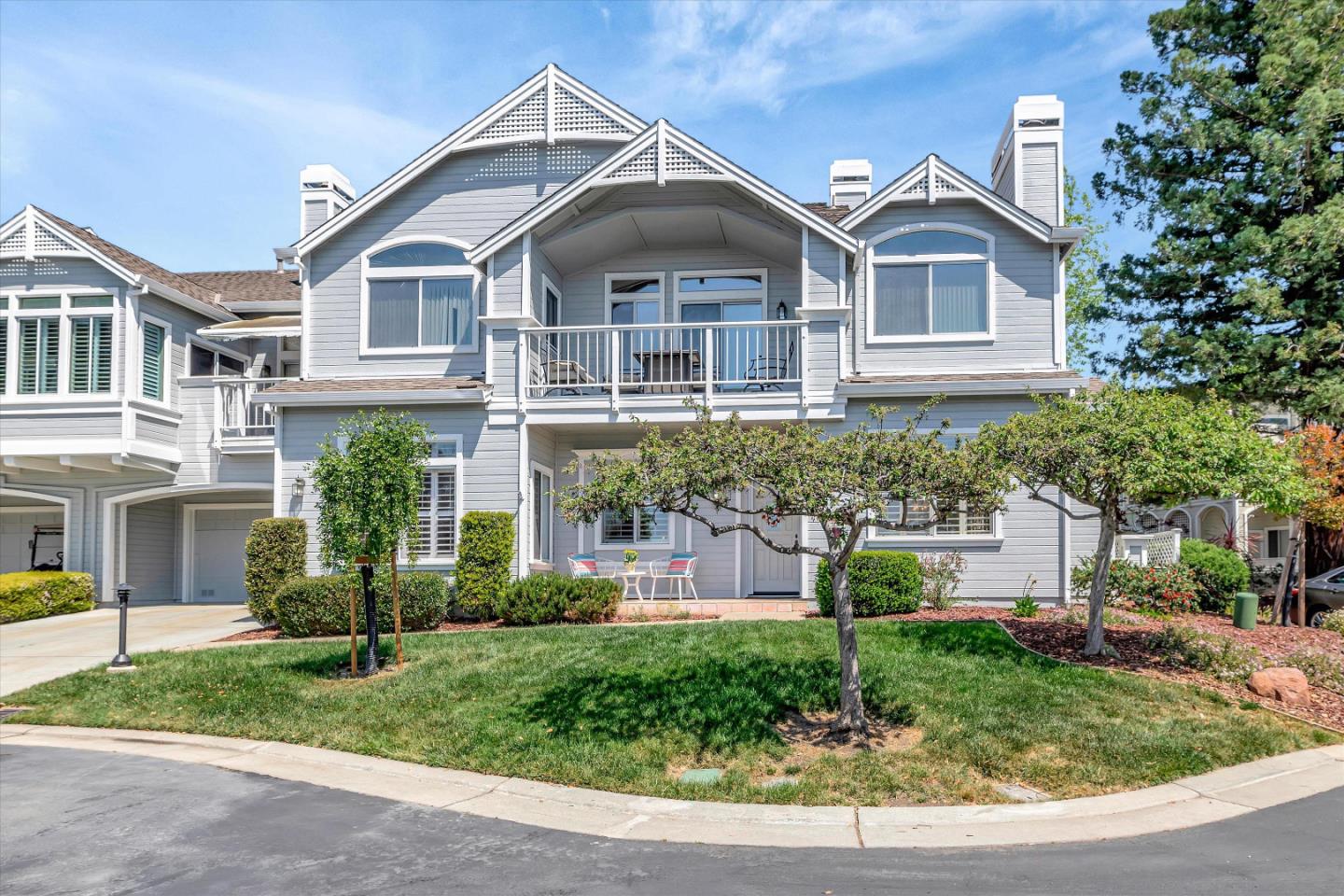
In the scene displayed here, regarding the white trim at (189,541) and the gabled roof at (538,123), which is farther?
the white trim at (189,541)

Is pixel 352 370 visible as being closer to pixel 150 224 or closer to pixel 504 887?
pixel 150 224

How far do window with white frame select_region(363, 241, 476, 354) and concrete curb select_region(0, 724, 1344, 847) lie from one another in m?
9.94

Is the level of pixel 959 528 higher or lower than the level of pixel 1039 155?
lower

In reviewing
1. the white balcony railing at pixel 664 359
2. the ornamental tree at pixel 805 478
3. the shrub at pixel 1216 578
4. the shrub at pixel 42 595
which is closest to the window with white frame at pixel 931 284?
the white balcony railing at pixel 664 359

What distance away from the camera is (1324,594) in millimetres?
16281

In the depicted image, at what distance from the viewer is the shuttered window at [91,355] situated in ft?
62.1

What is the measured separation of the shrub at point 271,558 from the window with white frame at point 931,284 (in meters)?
10.5

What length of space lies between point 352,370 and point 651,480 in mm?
10866

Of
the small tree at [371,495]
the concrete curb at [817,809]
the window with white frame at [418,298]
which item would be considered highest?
the window with white frame at [418,298]

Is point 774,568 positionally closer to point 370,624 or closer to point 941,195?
point 941,195

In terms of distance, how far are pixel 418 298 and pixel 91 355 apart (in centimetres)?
682

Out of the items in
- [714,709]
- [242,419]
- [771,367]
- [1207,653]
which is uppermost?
[771,367]

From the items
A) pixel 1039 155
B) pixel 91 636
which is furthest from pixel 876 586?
pixel 91 636

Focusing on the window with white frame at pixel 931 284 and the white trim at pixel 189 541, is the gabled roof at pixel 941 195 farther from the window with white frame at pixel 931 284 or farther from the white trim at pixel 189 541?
the white trim at pixel 189 541
